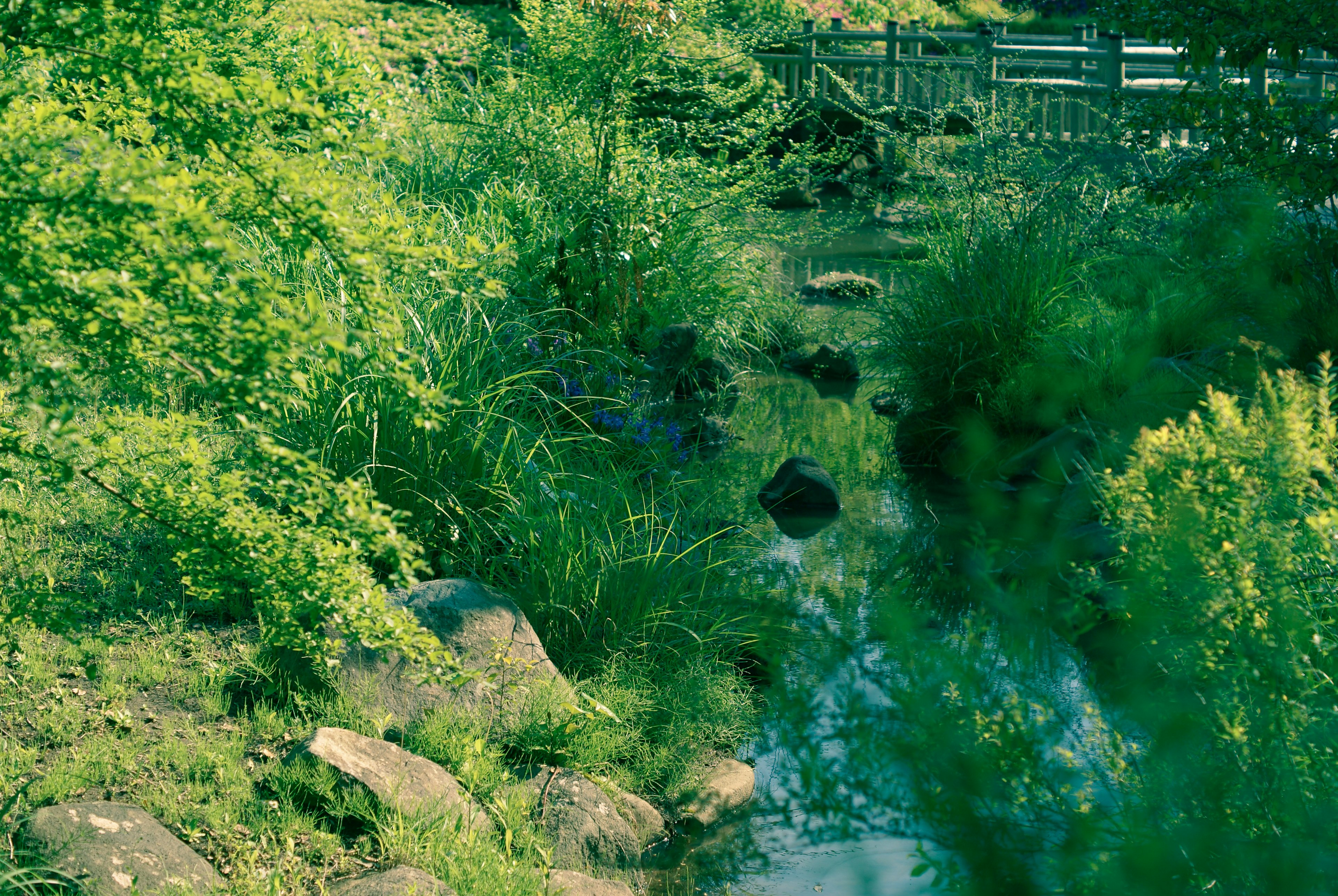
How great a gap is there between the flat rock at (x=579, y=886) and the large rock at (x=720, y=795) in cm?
47

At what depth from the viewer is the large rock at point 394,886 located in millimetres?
2607

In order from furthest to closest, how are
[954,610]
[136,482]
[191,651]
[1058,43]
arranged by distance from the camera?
[1058,43]
[954,610]
[191,651]
[136,482]

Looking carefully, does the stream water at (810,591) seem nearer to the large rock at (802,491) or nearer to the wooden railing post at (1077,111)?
the large rock at (802,491)

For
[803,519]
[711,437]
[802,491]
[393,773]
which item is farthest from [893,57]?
[393,773]

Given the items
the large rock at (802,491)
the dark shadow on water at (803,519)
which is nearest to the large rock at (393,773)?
the dark shadow on water at (803,519)

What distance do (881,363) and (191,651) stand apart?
4.84 metres

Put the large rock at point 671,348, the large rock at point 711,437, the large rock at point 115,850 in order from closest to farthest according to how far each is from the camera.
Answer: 1. the large rock at point 115,850
2. the large rock at point 671,348
3. the large rock at point 711,437

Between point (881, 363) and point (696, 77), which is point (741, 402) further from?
point (696, 77)

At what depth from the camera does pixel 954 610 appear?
199 inches

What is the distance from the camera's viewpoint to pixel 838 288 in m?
9.99

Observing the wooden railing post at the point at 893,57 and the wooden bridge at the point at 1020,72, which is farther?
the wooden railing post at the point at 893,57

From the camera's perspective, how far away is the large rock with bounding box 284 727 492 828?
2920 millimetres

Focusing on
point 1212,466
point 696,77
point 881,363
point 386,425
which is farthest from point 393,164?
point 1212,466

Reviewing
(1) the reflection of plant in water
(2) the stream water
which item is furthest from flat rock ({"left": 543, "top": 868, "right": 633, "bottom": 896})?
(1) the reflection of plant in water
